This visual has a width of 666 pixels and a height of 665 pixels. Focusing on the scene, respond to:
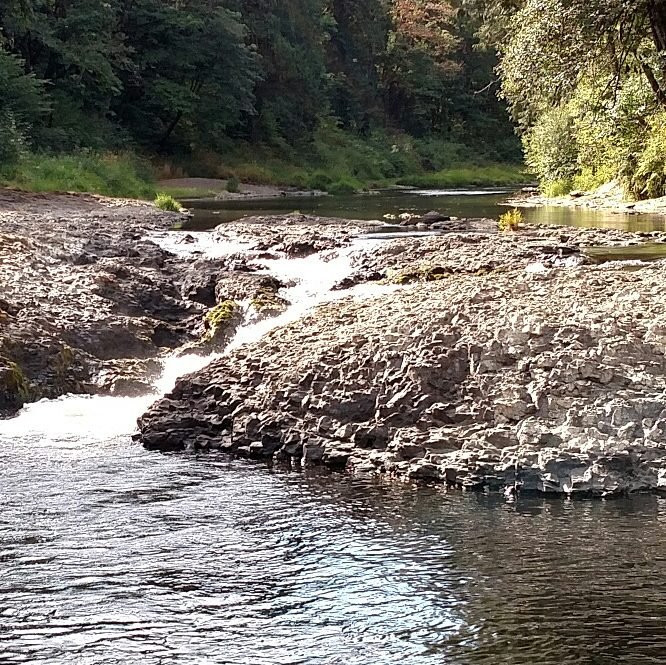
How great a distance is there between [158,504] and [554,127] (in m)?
32.7

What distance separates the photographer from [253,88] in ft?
169

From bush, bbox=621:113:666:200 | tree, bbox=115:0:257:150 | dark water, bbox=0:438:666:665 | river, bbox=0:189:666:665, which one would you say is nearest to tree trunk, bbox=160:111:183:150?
tree, bbox=115:0:257:150

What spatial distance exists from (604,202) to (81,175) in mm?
16127

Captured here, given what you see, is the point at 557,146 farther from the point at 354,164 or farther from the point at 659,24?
the point at 354,164

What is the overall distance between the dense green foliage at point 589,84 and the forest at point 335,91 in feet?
0.18

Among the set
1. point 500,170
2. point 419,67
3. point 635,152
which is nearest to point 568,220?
point 635,152

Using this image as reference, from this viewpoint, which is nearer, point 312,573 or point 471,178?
point 312,573

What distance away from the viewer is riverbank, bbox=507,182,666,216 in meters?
28.2

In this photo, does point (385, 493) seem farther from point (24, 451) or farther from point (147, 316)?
point (147, 316)

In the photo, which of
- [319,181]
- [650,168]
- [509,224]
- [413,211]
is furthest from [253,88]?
[509,224]

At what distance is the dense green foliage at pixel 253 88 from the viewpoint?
37031 mm

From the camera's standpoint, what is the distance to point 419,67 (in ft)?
220

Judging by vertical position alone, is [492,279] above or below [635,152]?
below

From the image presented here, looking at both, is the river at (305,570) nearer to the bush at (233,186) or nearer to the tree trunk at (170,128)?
the bush at (233,186)
